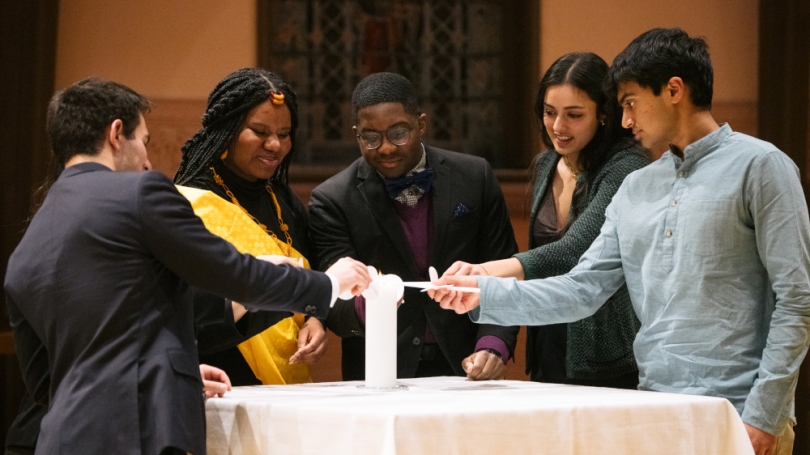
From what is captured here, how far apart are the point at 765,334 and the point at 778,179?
1.18 feet

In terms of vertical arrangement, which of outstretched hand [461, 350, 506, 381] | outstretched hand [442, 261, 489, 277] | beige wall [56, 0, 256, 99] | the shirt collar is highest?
beige wall [56, 0, 256, 99]

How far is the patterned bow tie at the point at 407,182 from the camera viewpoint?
10.3 ft

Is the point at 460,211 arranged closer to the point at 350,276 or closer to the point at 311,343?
the point at 311,343

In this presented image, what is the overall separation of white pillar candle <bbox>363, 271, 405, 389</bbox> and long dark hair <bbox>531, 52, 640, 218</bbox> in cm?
84

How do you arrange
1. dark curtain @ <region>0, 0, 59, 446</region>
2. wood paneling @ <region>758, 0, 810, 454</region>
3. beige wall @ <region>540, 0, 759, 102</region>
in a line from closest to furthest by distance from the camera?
dark curtain @ <region>0, 0, 59, 446</region>, wood paneling @ <region>758, 0, 810, 454</region>, beige wall @ <region>540, 0, 759, 102</region>

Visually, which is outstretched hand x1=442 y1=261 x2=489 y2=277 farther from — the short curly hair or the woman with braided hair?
the short curly hair

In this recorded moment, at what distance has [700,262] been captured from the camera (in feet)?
7.86

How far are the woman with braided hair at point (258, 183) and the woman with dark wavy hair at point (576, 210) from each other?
533 mm

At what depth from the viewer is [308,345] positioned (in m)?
2.86

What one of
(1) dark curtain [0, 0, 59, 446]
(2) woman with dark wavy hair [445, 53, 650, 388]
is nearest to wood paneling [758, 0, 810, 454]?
(2) woman with dark wavy hair [445, 53, 650, 388]

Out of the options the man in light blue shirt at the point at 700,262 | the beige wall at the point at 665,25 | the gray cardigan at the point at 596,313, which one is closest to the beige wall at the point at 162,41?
the beige wall at the point at 665,25

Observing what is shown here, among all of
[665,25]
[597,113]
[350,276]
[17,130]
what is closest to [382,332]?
[350,276]

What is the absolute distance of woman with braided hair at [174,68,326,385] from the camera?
282cm

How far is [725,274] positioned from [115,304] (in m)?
1.33
